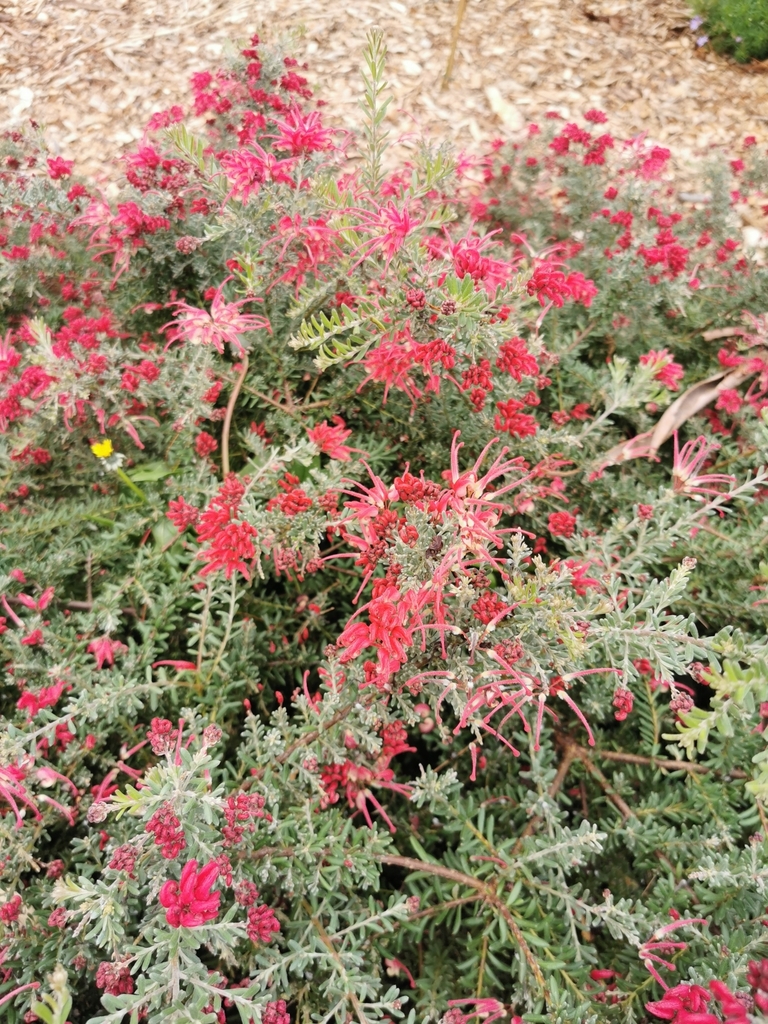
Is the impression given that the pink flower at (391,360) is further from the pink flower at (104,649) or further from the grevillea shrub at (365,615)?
the pink flower at (104,649)

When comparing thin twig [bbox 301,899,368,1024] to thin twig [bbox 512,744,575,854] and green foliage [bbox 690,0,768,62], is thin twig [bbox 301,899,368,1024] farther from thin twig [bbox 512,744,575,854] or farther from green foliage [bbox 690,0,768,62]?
green foliage [bbox 690,0,768,62]

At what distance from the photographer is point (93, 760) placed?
1633mm

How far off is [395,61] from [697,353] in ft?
9.51

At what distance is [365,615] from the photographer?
6.48ft

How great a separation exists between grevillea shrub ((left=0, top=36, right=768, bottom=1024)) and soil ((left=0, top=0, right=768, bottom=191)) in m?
1.76

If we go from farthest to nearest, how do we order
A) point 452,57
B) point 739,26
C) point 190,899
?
point 739,26, point 452,57, point 190,899

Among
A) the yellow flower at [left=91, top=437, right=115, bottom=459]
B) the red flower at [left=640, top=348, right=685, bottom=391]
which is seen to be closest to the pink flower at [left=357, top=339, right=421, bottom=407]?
the red flower at [left=640, top=348, right=685, bottom=391]

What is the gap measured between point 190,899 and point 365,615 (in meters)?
0.99

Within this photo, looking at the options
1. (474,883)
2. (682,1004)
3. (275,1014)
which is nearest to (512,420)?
(474,883)

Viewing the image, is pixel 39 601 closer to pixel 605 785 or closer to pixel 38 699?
pixel 38 699

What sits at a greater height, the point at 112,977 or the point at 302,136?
the point at 302,136

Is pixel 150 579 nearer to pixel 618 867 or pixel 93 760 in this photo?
pixel 93 760

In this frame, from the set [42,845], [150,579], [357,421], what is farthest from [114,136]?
→ [42,845]

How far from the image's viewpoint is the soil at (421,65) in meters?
4.07
